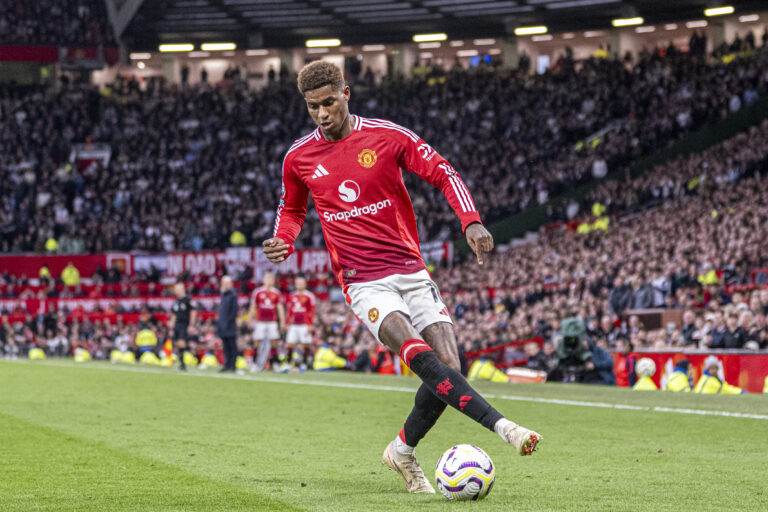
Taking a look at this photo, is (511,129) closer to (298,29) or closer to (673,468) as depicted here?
(298,29)

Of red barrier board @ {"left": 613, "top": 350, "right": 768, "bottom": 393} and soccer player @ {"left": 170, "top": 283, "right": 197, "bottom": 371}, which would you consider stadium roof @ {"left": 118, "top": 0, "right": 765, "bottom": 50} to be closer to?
soccer player @ {"left": 170, "top": 283, "right": 197, "bottom": 371}

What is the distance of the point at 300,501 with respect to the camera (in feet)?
18.1

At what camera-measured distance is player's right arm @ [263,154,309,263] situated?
614 cm

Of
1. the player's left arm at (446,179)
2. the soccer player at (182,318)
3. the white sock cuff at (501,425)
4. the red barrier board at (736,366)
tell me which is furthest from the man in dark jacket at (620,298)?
the white sock cuff at (501,425)

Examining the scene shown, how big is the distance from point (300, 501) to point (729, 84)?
3134cm

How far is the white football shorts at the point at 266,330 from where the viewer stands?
20.5 m

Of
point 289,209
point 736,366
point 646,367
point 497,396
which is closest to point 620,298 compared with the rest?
point 646,367

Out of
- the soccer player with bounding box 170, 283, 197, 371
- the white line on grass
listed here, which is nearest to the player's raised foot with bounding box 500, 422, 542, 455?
the white line on grass

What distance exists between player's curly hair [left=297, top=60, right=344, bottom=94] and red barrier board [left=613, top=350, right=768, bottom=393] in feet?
34.4

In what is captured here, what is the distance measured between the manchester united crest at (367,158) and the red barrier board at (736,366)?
10.2 m

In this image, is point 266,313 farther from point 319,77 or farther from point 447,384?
point 447,384

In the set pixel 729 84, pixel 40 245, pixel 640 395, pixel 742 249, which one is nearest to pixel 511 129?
pixel 729 84

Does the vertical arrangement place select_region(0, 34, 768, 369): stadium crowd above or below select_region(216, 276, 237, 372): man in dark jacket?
above

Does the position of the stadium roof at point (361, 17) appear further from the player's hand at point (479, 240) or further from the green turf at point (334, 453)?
the player's hand at point (479, 240)
